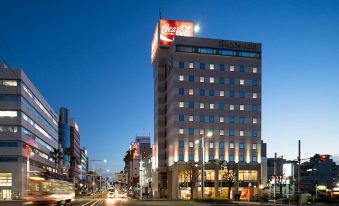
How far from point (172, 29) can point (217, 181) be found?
47.5 m

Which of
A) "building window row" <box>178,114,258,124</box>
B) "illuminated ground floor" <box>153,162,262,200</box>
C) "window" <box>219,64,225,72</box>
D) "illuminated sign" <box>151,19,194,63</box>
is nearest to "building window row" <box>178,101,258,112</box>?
"building window row" <box>178,114,258,124</box>

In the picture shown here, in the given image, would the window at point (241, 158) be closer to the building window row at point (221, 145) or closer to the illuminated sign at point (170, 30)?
the building window row at point (221, 145)

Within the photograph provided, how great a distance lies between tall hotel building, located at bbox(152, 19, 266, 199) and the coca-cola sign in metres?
10.4

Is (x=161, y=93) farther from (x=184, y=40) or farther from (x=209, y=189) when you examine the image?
(x=209, y=189)

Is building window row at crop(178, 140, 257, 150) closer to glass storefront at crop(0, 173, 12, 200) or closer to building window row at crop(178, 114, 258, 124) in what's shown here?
building window row at crop(178, 114, 258, 124)

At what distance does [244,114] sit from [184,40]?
25.9 m

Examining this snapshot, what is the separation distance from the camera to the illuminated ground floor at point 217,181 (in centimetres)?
11912

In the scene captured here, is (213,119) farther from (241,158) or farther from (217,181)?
(217,181)

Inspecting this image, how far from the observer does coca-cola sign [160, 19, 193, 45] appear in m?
139

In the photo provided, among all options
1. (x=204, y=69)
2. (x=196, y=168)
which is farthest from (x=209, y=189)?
(x=204, y=69)

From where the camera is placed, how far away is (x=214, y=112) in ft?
411

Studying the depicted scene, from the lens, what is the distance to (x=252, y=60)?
129m

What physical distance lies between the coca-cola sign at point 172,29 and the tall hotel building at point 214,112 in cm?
1036

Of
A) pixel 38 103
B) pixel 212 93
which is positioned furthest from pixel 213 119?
pixel 38 103
